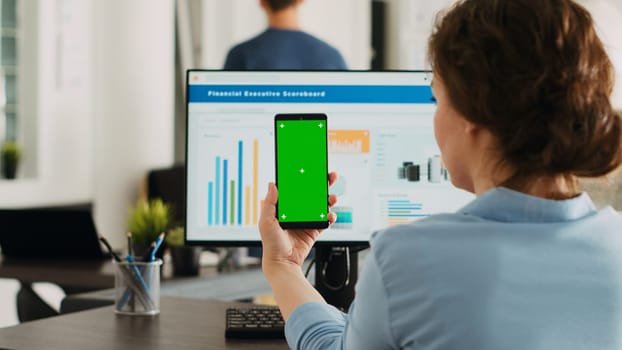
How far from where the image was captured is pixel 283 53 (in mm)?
3621

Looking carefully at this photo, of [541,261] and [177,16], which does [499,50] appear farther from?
[177,16]

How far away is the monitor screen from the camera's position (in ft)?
6.40

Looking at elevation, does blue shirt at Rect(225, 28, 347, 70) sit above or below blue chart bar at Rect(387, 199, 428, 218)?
above

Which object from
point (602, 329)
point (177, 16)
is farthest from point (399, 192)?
point (177, 16)

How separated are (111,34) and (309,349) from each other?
4.10 meters

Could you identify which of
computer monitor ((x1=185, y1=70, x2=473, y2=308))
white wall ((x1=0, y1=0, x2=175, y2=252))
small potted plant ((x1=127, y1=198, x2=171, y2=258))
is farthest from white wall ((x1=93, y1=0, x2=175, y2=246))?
computer monitor ((x1=185, y1=70, x2=473, y2=308))

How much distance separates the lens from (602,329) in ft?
3.73

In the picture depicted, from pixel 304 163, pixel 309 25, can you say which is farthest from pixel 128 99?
pixel 304 163

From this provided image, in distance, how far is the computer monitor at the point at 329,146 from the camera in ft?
6.40

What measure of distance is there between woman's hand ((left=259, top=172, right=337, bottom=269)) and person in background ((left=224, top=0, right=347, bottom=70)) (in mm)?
1983

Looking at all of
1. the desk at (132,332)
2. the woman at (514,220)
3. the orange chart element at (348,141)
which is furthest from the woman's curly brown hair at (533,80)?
the orange chart element at (348,141)

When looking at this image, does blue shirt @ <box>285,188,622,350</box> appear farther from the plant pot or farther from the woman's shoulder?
the plant pot

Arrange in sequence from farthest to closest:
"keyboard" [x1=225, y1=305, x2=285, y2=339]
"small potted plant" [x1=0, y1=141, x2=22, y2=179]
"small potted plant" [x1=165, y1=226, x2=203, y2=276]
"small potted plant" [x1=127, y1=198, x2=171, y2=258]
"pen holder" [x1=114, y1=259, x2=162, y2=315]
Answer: "small potted plant" [x1=0, y1=141, x2=22, y2=179] < "small potted plant" [x1=165, y1=226, x2=203, y2=276] < "small potted plant" [x1=127, y1=198, x2=171, y2=258] < "pen holder" [x1=114, y1=259, x2=162, y2=315] < "keyboard" [x1=225, y1=305, x2=285, y2=339]

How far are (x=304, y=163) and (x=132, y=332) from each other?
17.2 inches
